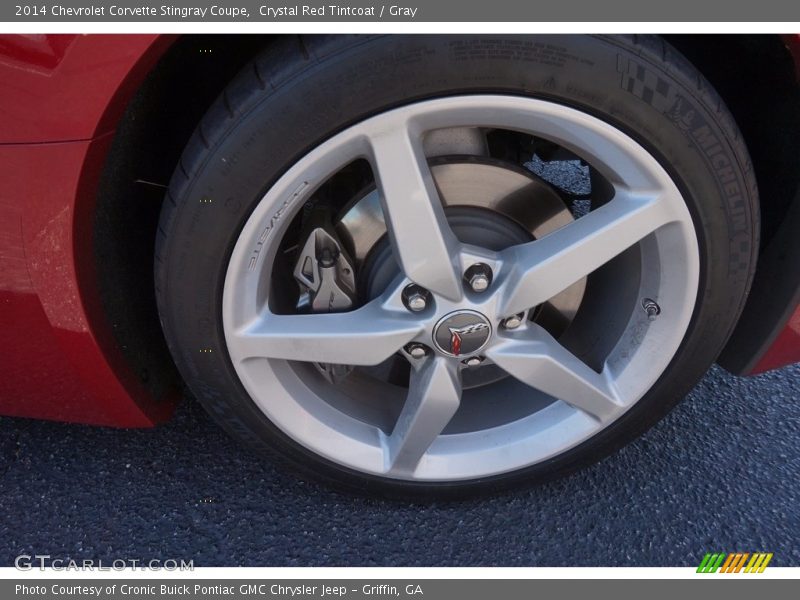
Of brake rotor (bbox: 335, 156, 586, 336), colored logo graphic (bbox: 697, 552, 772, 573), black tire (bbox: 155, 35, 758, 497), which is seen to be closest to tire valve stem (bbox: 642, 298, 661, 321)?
black tire (bbox: 155, 35, 758, 497)

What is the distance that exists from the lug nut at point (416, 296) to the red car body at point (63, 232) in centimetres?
51

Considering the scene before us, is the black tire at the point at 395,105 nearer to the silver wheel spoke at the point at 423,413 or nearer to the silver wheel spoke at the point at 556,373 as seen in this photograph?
the silver wheel spoke at the point at 556,373

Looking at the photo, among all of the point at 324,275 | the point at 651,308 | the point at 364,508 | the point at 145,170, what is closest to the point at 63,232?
the point at 145,170

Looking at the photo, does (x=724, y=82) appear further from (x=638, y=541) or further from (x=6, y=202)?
(x=6, y=202)

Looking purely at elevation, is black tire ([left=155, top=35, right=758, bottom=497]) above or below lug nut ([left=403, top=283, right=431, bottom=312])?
above

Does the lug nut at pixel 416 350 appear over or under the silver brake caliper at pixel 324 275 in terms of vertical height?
under

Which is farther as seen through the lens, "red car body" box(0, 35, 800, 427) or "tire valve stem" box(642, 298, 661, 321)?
"tire valve stem" box(642, 298, 661, 321)

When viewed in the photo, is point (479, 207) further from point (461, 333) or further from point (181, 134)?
point (181, 134)

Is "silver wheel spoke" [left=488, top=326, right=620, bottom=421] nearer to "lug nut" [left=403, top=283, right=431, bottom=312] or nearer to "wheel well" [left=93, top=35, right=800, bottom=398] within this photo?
"lug nut" [left=403, top=283, right=431, bottom=312]

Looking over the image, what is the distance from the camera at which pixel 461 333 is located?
127 cm

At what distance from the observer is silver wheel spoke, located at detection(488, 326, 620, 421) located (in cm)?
132

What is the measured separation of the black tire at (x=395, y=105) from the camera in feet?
3.41

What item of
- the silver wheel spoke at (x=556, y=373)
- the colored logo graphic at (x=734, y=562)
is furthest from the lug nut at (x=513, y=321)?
the colored logo graphic at (x=734, y=562)

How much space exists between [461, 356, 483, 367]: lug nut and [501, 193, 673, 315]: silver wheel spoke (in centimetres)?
12
